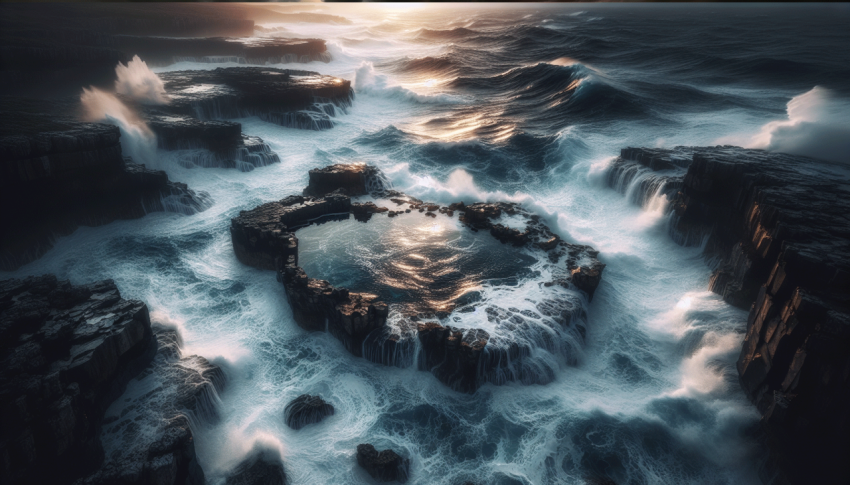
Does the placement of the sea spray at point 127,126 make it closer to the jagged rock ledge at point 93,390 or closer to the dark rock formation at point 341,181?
the dark rock formation at point 341,181

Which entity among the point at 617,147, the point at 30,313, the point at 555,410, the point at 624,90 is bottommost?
the point at 555,410

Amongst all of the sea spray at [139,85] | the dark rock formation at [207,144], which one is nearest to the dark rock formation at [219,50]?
the sea spray at [139,85]

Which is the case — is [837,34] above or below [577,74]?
above

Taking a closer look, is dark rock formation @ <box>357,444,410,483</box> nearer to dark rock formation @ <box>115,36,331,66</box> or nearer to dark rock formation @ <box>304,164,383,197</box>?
dark rock formation @ <box>304,164,383,197</box>

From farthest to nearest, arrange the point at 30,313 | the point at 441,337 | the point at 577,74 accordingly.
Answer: the point at 577,74
the point at 441,337
the point at 30,313

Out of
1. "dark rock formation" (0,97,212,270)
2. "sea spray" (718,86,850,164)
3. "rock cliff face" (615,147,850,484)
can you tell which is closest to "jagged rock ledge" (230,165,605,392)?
"rock cliff face" (615,147,850,484)

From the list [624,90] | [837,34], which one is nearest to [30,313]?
[624,90]

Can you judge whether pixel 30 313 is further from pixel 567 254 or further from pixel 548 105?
pixel 548 105
